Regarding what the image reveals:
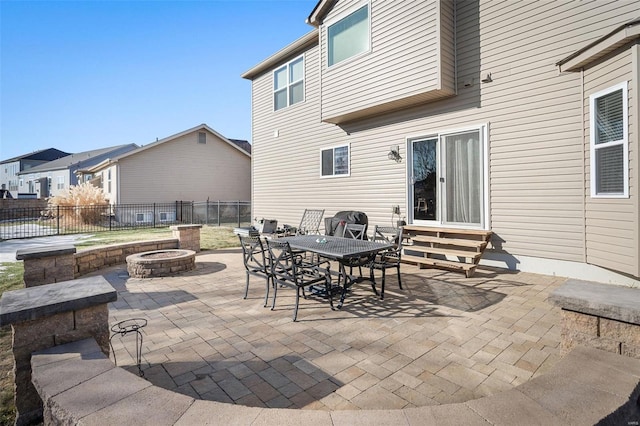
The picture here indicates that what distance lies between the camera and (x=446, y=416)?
1.38 m

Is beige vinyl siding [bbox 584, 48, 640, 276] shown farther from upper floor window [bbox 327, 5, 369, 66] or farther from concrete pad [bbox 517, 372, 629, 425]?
upper floor window [bbox 327, 5, 369, 66]

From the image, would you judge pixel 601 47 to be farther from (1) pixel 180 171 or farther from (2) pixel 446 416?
(1) pixel 180 171

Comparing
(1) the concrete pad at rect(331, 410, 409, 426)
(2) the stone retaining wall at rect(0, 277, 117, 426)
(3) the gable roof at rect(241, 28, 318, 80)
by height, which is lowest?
(1) the concrete pad at rect(331, 410, 409, 426)

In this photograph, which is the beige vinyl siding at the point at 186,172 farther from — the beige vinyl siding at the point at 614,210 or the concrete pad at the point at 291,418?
the concrete pad at the point at 291,418

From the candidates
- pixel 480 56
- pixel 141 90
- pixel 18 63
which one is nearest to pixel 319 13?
pixel 480 56

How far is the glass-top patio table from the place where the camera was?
3.97 m

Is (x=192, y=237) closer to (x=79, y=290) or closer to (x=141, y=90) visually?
(x=79, y=290)

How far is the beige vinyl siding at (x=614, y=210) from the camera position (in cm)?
411

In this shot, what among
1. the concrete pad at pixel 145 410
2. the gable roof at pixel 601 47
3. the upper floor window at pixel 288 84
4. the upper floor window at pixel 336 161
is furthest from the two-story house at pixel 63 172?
the gable roof at pixel 601 47

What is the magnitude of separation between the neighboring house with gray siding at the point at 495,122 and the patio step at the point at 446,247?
12.3 inches

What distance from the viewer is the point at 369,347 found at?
297 centimetres

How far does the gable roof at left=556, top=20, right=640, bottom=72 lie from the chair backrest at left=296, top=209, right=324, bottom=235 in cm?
608

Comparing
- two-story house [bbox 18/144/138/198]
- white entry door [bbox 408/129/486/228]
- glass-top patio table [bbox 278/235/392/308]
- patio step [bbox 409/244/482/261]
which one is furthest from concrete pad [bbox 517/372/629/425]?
two-story house [bbox 18/144/138/198]

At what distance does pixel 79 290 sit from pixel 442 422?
233 centimetres
